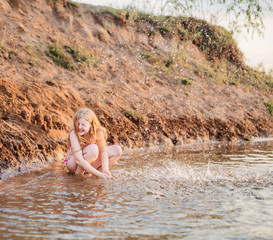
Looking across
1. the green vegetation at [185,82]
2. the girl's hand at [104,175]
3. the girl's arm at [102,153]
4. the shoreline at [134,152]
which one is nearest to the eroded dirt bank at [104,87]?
the green vegetation at [185,82]

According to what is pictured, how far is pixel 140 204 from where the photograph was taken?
422 cm

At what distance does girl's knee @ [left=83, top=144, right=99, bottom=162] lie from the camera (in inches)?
229

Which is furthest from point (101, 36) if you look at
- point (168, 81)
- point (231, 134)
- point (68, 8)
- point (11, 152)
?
point (11, 152)

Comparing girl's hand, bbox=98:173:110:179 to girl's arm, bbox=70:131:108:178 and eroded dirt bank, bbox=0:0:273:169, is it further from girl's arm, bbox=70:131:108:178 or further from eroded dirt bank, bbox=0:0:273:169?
eroded dirt bank, bbox=0:0:273:169

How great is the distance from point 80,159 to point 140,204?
1.77 m

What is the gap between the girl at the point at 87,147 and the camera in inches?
226

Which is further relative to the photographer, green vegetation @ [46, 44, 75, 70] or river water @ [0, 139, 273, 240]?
green vegetation @ [46, 44, 75, 70]

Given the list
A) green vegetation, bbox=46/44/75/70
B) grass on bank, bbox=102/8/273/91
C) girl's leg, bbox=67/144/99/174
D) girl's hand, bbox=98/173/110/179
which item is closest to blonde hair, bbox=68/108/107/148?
girl's leg, bbox=67/144/99/174

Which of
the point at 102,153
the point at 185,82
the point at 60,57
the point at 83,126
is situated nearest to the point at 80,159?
the point at 102,153

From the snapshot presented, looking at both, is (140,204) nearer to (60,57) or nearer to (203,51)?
(60,57)

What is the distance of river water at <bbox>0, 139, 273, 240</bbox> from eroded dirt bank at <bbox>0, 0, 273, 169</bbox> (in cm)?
155

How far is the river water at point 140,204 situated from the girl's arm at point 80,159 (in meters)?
0.13

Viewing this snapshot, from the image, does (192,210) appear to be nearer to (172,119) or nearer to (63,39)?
(172,119)

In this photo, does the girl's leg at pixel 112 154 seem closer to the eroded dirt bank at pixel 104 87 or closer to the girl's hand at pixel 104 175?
the girl's hand at pixel 104 175
